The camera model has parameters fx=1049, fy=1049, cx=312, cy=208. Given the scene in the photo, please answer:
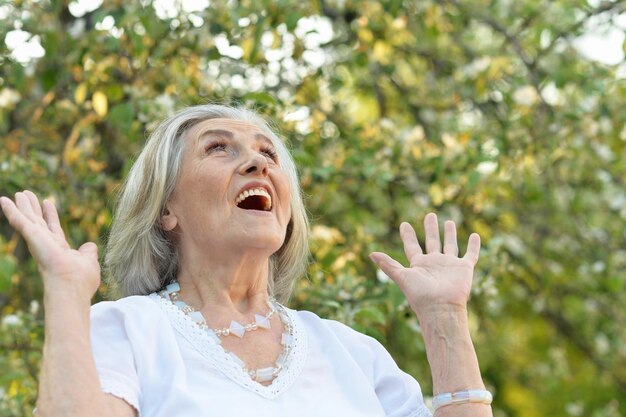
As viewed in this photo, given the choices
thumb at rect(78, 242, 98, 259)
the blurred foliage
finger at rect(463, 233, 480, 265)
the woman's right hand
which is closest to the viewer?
the woman's right hand

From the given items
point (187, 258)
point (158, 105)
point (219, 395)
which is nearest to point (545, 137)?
point (158, 105)

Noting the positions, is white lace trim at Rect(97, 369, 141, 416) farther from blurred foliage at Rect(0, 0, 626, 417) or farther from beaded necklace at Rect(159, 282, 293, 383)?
blurred foliage at Rect(0, 0, 626, 417)

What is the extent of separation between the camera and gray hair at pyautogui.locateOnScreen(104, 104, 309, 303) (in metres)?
2.31

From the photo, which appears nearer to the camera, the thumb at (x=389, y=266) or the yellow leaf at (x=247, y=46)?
the thumb at (x=389, y=266)

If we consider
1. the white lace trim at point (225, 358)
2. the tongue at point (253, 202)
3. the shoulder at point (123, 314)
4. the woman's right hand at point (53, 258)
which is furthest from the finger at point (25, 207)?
the tongue at point (253, 202)

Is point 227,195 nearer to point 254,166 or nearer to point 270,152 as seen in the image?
point 254,166

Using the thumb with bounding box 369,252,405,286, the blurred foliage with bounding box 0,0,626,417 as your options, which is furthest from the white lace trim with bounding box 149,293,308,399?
the blurred foliage with bounding box 0,0,626,417

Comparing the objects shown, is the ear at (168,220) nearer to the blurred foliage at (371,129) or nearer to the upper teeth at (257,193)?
the upper teeth at (257,193)

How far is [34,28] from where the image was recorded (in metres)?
3.41

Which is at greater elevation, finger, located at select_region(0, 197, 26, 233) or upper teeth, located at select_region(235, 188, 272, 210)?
finger, located at select_region(0, 197, 26, 233)

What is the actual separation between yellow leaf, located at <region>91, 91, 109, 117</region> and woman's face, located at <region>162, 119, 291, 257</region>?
1.11m

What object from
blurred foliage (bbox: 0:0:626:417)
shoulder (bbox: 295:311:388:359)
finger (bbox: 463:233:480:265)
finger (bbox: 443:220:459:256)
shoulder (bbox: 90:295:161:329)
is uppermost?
shoulder (bbox: 90:295:161:329)

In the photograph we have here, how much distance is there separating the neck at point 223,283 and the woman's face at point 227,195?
37 mm

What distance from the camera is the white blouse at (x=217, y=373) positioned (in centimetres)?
193
